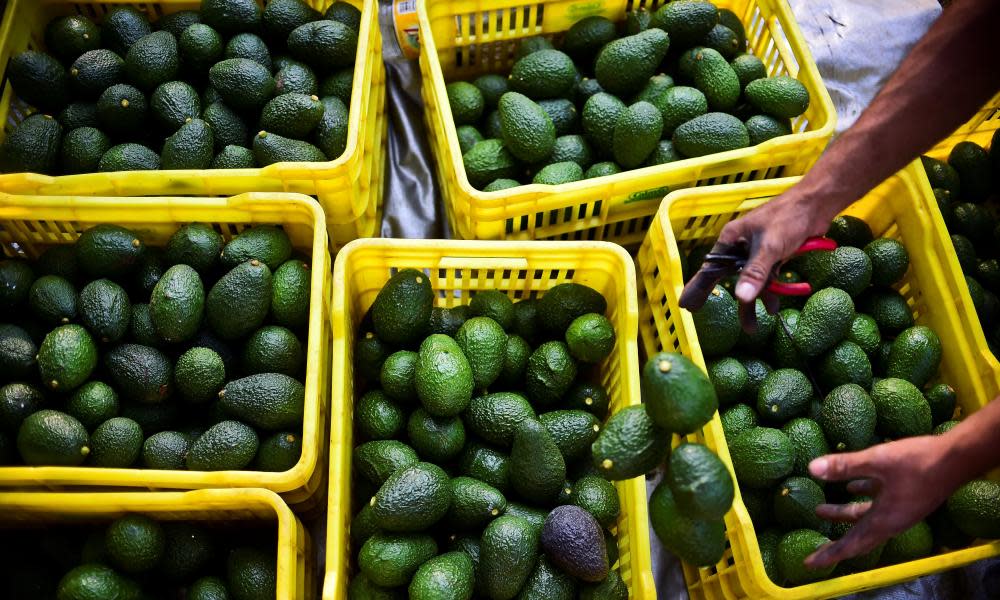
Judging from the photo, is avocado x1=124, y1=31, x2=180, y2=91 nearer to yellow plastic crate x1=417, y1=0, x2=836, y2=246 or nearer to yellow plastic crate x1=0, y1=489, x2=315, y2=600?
yellow plastic crate x1=417, y1=0, x2=836, y2=246

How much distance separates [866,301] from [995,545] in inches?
29.7

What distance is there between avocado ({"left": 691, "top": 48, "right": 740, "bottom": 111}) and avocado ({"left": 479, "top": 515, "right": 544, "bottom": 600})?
1.49 metres

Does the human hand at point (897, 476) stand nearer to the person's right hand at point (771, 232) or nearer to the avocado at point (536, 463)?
the person's right hand at point (771, 232)

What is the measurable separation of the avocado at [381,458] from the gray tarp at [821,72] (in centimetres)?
105

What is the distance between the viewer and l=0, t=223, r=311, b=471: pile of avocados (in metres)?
1.68

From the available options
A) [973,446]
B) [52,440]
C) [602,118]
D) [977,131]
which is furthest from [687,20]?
[52,440]

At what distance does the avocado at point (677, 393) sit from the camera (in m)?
1.30

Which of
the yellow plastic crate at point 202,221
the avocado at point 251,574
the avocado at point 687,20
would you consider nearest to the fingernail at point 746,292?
the yellow plastic crate at point 202,221

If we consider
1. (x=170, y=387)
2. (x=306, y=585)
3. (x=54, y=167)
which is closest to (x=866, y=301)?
(x=306, y=585)

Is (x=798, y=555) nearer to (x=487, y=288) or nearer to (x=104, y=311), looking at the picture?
(x=487, y=288)

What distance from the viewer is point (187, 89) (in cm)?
214

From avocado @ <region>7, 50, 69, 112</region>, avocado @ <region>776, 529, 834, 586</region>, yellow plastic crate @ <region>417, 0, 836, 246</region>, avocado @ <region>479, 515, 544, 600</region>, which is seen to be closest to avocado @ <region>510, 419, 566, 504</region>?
avocado @ <region>479, 515, 544, 600</region>

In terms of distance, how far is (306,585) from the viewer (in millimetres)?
1745

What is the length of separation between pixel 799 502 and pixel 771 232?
2.54 ft
